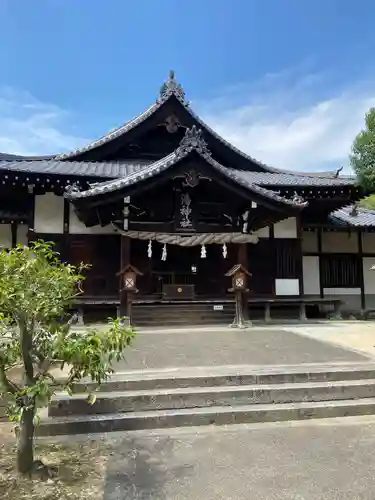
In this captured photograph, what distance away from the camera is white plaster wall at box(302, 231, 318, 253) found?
606 inches

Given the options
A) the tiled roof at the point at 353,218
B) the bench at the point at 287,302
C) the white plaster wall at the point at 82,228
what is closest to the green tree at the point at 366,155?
the tiled roof at the point at 353,218

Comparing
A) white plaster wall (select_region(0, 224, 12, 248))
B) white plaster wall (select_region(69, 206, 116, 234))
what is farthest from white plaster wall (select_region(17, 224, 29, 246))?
white plaster wall (select_region(69, 206, 116, 234))

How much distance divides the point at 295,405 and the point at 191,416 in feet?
4.58

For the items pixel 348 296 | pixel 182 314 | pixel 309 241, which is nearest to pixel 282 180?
pixel 309 241

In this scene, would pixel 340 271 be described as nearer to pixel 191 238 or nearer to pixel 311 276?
pixel 311 276

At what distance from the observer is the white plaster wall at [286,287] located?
13.6 metres

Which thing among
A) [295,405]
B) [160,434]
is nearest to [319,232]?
[295,405]

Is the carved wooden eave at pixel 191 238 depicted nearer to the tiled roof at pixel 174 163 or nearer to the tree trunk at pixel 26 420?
the tiled roof at pixel 174 163

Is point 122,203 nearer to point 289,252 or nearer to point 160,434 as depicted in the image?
point 289,252

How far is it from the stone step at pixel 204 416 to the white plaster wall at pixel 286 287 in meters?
8.46

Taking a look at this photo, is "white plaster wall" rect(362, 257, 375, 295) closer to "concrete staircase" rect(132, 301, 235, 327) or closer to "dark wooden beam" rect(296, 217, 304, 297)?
"dark wooden beam" rect(296, 217, 304, 297)

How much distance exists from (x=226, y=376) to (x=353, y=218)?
12.6 metres

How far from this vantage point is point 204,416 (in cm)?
461

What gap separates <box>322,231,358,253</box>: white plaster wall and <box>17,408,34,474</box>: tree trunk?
556 inches
